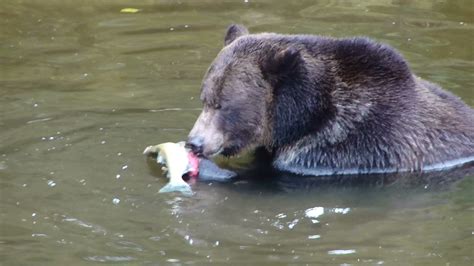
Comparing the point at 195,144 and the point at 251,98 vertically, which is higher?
the point at 251,98

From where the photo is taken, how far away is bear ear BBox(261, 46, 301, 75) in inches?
370

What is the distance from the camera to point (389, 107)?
971cm

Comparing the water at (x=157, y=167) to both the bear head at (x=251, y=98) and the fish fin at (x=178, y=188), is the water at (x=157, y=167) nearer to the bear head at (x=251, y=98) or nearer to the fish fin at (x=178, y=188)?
the fish fin at (x=178, y=188)

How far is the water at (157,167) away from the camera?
25.7 feet

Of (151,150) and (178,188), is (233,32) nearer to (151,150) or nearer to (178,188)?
(151,150)

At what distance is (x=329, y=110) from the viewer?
9.74 metres

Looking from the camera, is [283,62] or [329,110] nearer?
[283,62]

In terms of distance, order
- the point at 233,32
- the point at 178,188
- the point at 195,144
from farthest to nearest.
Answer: the point at 233,32, the point at 195,144, the point at 178,188

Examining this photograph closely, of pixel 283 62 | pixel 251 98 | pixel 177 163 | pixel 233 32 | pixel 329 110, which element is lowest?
pixel 177 163

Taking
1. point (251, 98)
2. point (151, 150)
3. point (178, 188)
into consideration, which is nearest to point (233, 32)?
point (251, 98)

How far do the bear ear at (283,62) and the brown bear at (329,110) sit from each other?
1 cm

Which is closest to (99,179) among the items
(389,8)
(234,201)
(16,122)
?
(234,201)

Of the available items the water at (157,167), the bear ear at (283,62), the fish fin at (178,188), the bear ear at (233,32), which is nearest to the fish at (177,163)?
the fish fin at (178,188)

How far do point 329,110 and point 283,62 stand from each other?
696 millimetres
